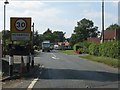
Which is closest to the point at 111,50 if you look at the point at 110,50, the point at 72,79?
the point at 110,50

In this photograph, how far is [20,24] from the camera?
22578 mm

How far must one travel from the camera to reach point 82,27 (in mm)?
168500

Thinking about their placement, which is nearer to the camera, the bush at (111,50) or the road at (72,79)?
the road at (72,79)

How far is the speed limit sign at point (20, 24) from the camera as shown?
22.5m

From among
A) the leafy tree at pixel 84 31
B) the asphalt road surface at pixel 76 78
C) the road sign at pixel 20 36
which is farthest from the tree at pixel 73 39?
the road sign at pixel 20 36

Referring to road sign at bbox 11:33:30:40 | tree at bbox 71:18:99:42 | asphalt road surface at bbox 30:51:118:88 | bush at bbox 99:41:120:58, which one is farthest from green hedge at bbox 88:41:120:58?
tree at bbox 71:18:99:42

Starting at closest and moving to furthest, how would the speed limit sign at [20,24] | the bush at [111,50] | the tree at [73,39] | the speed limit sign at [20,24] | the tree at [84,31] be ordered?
the speed limit sign at [20,24], the speed limit sign at [20,24], the bush at [111,50], the tree at [73,39], the tree at [84,31]

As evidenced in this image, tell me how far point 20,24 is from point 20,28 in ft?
0.81

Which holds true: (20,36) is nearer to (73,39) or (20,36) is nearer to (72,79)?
(72,79)

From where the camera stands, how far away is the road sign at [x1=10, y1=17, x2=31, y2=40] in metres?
22.4

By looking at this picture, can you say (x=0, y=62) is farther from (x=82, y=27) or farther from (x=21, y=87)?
(x=82, y=27)

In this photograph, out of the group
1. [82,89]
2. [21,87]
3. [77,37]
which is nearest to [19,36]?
[21,87]

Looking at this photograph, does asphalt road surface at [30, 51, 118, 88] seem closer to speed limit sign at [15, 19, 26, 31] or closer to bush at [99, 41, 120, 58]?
speed limit sign at [15, 19, 26, 31]

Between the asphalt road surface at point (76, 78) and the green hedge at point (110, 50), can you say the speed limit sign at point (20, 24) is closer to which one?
the asphalt road surface at point (76, 78)
